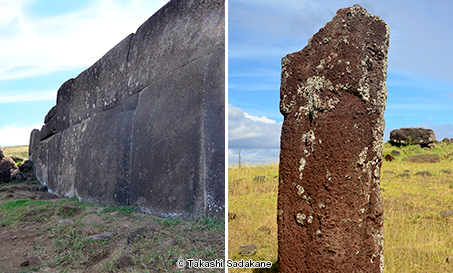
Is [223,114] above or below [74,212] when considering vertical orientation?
above

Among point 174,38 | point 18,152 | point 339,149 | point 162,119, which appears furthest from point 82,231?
point 18,152

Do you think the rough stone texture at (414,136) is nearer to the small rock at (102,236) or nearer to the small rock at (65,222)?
the small rock at (65,222)

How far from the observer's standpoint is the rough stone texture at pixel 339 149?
87.4 inches

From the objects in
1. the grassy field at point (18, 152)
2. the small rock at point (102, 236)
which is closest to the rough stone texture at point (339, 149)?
the small rock at point (102, 236)

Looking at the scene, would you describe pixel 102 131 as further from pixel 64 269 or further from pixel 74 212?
pixel 64 269

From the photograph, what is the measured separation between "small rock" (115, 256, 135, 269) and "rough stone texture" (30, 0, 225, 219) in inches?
27.4

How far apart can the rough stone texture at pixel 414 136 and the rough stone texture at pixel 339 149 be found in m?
13.9

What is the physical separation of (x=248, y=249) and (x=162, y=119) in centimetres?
161

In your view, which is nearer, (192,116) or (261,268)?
(192,116)

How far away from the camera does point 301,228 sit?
7.84ft

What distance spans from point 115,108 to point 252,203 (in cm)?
275

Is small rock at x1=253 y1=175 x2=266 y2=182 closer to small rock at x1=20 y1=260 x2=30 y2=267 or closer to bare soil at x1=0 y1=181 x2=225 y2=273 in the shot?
Result: bare soil at x1=0 y1=181 x2=225 y2=273

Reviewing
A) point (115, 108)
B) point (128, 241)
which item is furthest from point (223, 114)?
point (115, 108)

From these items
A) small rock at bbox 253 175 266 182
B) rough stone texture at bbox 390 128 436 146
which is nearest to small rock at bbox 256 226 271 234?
small rock at bbox 253 175 266 182
